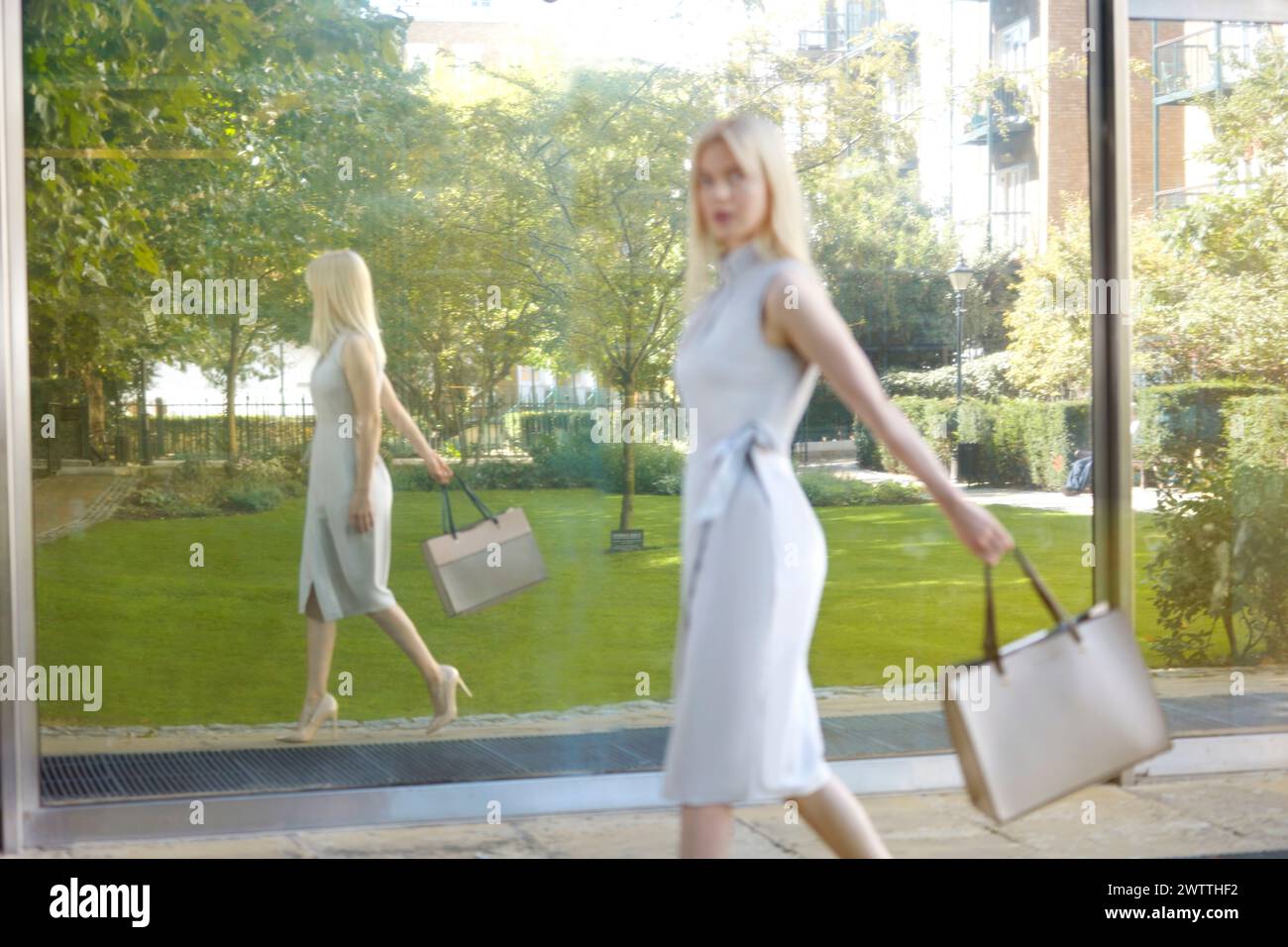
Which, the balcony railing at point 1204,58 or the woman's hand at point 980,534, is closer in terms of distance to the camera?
the woman's hand at point 980,534

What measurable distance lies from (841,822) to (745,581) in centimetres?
59

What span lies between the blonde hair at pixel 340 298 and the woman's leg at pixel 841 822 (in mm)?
2493

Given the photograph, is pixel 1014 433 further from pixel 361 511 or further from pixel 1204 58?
pixel 361 511

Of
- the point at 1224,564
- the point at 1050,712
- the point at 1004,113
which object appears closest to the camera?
the point at 1050,712

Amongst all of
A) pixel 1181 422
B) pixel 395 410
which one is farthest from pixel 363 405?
pixel 1181 422

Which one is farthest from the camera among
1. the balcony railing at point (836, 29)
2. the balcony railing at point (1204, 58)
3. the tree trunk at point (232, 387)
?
the balcony railing at point (1204, 58)

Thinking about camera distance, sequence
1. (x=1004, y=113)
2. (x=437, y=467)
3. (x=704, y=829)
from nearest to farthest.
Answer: (x=704, y=829), (x=437, y=467), (x=1004, y=113)

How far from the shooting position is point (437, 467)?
17.2ft

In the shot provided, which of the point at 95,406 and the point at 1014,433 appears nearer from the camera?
the point at 95,406

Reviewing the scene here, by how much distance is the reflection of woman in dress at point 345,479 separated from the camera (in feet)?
16.7

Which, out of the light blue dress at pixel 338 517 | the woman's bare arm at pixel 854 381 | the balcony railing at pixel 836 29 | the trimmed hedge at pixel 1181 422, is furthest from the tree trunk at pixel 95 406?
the trimmed hedge at pixel 1181 422

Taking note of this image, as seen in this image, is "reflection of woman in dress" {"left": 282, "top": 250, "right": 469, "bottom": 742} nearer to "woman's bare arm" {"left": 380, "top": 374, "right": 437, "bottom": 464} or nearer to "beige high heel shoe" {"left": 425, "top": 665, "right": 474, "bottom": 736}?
"woman's bare arm" {"left": 380, "top": 374, "right": 437, "bottom": 464}

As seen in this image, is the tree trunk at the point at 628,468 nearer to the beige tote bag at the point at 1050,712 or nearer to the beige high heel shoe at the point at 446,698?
the beige high heel shoe at the point at 446,698
